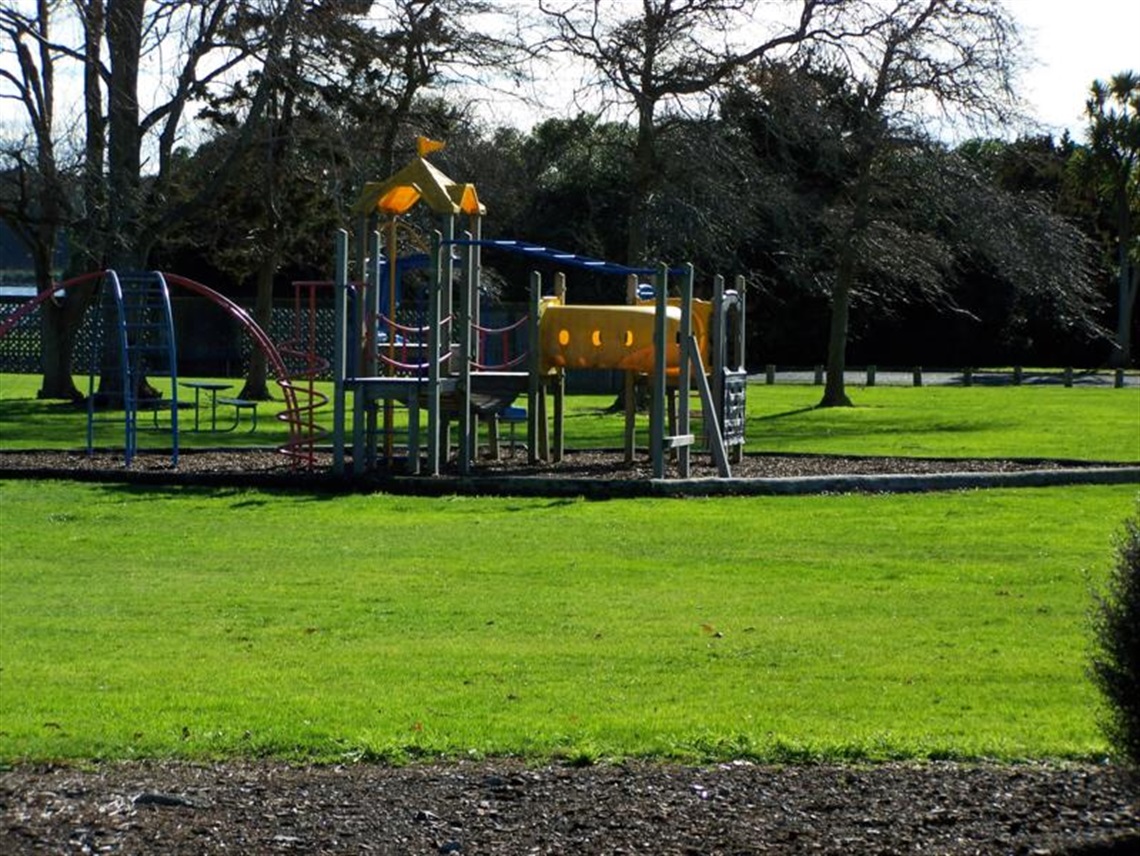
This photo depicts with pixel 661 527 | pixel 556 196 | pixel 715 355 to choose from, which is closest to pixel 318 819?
pixel 661 527

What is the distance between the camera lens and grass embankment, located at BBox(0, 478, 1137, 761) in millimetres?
7805

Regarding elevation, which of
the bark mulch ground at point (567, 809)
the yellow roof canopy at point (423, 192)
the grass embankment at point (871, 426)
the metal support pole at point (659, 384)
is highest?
the yellow roof canopy at point (423, 192)

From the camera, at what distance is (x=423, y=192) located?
20.5 m

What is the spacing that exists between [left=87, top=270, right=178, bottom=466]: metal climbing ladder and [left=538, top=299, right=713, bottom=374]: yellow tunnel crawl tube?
13.8 ft

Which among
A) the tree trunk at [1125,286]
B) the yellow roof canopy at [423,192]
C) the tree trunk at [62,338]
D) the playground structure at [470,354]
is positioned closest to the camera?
the playground structure at [470,354]

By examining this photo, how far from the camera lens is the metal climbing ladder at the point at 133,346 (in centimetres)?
2108

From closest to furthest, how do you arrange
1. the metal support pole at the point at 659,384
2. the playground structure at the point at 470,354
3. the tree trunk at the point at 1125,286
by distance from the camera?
1. the metal support pole at the point at 659,384
2. the playground structure at the point at 470,354
3. the tree trunk at the point at 1125,286

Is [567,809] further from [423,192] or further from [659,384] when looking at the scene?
[423,192]

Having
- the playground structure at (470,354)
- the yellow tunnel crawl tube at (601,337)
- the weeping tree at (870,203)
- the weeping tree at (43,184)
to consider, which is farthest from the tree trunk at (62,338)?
the yellow tunnel crawl tube at (601,337)

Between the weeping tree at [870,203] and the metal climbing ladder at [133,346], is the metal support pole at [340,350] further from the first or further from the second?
the weeping tree at [870,203]

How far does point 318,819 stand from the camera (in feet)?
20.9

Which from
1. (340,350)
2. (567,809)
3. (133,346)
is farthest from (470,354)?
(567,809)

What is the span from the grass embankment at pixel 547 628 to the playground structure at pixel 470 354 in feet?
6.53

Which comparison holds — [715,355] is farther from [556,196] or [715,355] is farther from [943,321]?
[943,321]
